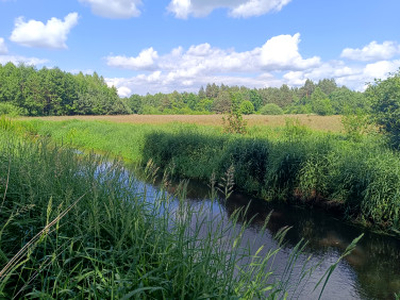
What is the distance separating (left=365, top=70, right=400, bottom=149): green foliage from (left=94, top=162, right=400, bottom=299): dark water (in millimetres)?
3585

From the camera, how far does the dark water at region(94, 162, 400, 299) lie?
4823mm

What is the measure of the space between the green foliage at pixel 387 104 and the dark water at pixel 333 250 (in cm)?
359

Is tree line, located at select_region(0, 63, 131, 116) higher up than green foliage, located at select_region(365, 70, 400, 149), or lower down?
higher up

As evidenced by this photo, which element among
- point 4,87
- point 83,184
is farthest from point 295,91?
point 83,184

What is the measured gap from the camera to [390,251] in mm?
6199

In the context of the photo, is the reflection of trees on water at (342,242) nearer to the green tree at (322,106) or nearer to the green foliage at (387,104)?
the green foliage at (387,104)

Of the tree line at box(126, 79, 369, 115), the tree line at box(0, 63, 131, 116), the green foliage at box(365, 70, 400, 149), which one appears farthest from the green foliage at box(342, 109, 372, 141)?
the tree line at box(126, 79, 369, 115)

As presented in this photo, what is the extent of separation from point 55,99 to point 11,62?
17142mm

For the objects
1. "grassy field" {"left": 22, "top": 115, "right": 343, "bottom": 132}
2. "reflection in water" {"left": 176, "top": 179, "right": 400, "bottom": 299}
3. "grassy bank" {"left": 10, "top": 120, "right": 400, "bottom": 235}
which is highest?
"grassy field" {"left": 22, "top": 115, "right": 343, "bottom": 132}

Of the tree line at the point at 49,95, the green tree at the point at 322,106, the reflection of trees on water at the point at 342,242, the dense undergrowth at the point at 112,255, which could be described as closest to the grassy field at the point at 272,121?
the reflection of trees on water at the point at 342,242

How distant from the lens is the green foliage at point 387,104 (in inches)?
369

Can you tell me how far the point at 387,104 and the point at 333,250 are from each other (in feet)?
20.7

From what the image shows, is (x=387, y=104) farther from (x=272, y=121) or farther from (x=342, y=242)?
(x=272, y=121)

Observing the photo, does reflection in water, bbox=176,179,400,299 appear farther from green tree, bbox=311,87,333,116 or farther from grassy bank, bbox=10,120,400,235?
green tree, bbox=311,87,333,116
